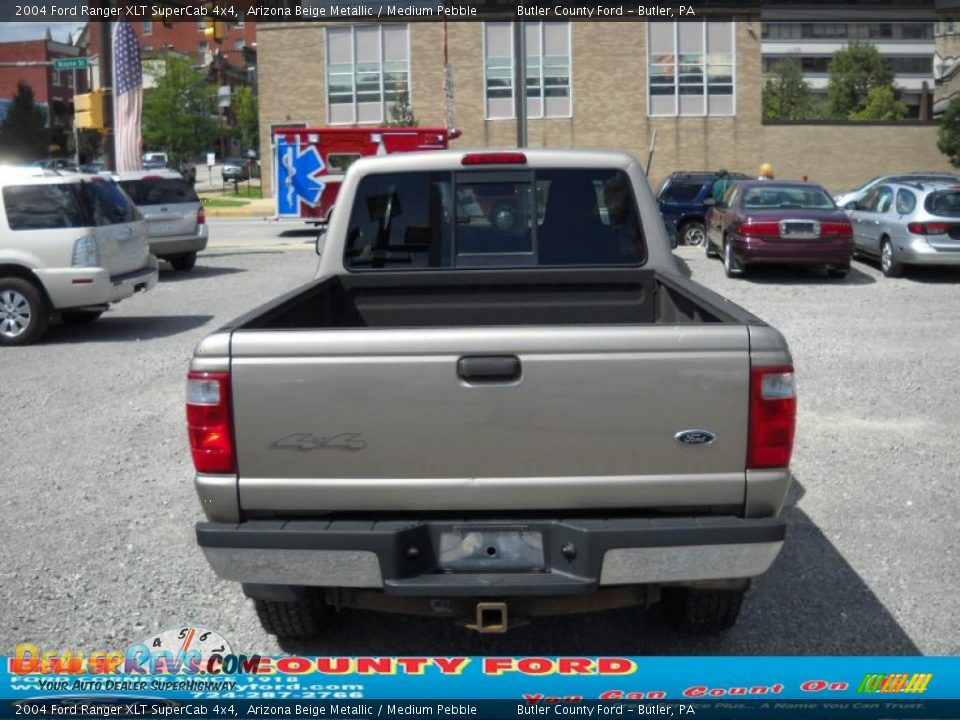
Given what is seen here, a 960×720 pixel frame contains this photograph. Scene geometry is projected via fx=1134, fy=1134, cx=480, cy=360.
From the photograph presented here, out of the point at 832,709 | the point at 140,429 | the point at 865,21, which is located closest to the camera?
the point at 832,709

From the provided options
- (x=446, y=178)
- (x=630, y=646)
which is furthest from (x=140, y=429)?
(x=630, y=646)

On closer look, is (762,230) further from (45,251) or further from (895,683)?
(895,683)

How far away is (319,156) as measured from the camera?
25875 mm

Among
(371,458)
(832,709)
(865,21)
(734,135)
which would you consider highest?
(865,21)

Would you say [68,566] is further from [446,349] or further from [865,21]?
[865,21]

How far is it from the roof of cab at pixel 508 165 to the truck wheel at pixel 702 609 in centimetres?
211

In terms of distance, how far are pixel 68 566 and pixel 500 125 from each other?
143ft

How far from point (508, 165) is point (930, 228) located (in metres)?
12.7

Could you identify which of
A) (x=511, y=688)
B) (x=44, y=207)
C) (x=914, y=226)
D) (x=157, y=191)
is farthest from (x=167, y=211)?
(x=511, y=688)

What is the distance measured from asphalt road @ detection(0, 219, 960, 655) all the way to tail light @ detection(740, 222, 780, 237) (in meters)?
4.01

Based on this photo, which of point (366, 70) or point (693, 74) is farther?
point (366, 70)

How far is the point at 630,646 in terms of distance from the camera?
475 cm

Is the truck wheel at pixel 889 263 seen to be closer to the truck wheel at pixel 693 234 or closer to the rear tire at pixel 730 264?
the rear tire at pixel 730 264

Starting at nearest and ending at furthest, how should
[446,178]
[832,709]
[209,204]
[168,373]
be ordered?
[832,709] < [446,178] < [168,373] < [209,204]
